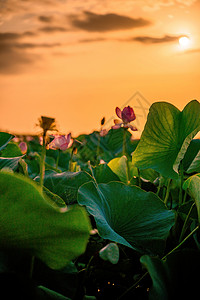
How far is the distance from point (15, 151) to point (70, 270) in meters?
0.60

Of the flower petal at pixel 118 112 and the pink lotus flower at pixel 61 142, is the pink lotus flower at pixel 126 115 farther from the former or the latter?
the pink lotus flower at pixel 61 142

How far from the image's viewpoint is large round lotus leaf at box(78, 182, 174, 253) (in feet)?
2.80

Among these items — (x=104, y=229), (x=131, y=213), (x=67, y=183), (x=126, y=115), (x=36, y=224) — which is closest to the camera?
(x=36, y=224)

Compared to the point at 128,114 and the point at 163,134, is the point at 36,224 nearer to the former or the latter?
the point at 163,134

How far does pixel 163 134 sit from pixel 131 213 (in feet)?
1.01

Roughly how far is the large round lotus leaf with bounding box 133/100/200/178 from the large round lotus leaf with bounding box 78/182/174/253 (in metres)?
0.19


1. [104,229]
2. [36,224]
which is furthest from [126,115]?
[36,224]

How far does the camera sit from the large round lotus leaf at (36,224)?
559 millimetres

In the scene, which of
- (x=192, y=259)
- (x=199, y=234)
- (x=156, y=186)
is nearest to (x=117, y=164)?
(x=156, y=186)

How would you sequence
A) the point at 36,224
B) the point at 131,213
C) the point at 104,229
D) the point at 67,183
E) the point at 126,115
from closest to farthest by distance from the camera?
1. the point at 36,224
2. the point at 104,229
3. the point at 131,213
4. the point at 67,183
5. the point at 126,115

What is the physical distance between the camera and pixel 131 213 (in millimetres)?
897

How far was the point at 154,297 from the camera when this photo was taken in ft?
2.08

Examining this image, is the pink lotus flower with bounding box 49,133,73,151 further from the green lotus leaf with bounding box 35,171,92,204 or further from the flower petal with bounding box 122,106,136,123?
the green lotus leaf with bounding box 35,171,92,204

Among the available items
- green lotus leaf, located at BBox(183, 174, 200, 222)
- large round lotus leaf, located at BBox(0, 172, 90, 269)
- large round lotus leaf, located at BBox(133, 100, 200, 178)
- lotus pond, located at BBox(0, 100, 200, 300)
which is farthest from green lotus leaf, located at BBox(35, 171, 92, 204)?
large round lotus leaf, located at BBox(0, 172, 90, 269)
